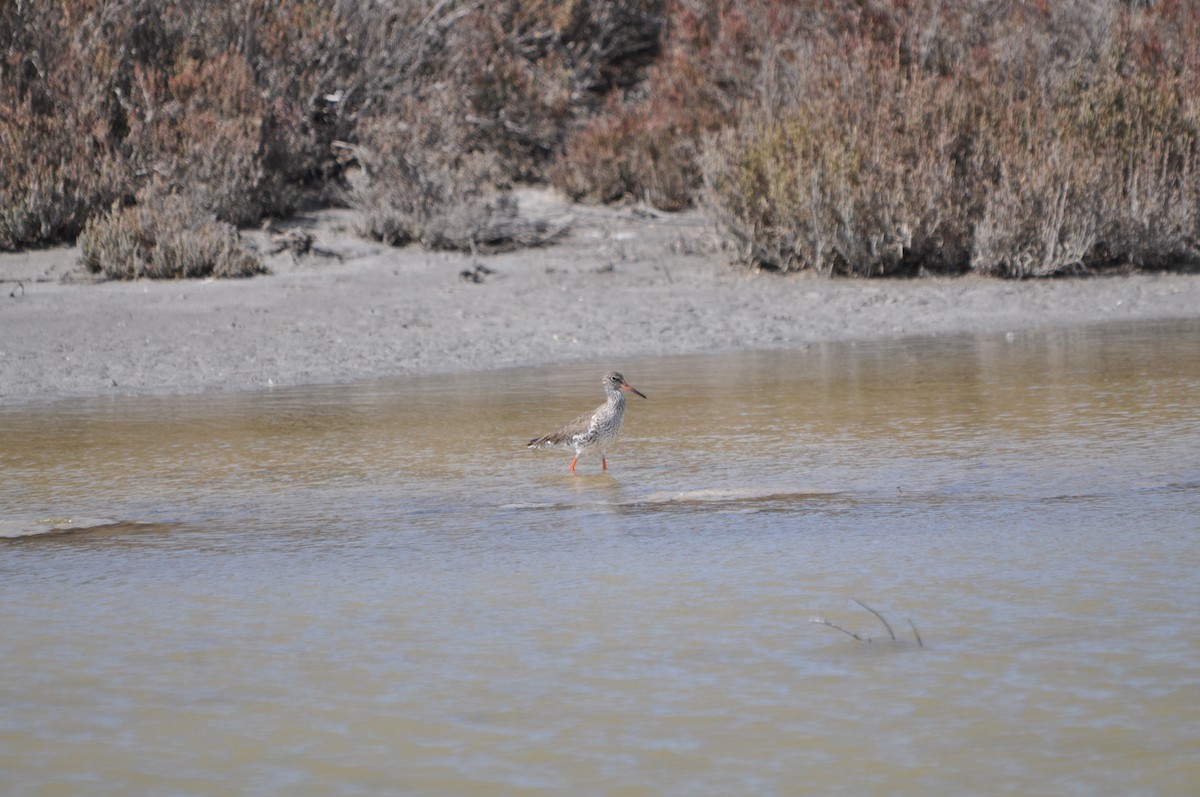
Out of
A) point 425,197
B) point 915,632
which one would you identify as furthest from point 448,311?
point 915,632

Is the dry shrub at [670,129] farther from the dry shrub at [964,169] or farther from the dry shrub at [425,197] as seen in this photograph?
the dry shrub at [425,197]

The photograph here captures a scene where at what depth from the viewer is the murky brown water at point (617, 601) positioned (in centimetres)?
339

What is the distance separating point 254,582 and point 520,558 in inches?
36.3

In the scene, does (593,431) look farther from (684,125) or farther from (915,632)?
(684,125)

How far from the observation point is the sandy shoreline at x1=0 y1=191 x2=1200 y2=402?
1041 cm

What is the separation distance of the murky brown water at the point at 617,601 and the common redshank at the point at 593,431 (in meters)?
0.13

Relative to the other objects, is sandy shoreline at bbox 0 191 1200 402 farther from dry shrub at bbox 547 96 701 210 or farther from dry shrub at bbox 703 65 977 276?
dry shrub at bbox 547 96 701 210

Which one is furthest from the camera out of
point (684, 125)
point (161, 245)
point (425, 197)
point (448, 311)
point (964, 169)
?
point (684, 125)

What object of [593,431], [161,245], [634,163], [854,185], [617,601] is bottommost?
[617,601]

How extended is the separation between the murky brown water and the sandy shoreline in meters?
1.90

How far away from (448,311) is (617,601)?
25.0 feet

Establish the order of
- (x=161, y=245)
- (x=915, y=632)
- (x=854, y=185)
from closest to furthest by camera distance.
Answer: (x=915, y=632) → (x=161, y=245) → (x=854, y=185)

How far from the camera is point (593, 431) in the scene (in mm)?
6926

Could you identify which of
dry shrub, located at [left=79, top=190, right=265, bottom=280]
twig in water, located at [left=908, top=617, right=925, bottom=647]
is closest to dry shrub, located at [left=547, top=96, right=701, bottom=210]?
dry shrub, located at [left=79, top=190, right=265, bottom=280]
